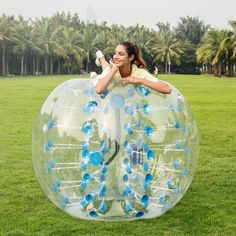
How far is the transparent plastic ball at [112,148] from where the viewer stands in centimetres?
377

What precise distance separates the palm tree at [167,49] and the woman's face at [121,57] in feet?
188

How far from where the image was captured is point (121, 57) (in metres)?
3.86

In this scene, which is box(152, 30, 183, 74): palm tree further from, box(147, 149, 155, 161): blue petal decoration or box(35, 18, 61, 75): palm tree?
box(147, 149, 155, 161): blue petal decoration

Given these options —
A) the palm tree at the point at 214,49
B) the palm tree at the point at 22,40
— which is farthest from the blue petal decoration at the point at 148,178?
the palm tree at the point at 214,49

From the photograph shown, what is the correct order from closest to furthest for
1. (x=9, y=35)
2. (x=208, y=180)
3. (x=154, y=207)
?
(x=154, y=207) < (x=208, y=180) < (x=9, y=35)

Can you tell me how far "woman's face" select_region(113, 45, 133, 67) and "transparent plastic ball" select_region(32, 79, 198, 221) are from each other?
0.52ft

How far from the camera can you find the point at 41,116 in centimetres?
398

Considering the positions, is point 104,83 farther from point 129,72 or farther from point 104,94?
point 129,72

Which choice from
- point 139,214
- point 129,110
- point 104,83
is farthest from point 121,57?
point 139,214

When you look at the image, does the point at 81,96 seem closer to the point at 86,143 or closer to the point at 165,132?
the point at 86,143

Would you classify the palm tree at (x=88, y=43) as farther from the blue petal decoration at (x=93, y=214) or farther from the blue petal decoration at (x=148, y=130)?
the blue petal decoration at (x=148, y=130)

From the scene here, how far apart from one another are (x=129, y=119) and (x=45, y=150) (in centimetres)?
66

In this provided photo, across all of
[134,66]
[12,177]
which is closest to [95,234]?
[134,66]

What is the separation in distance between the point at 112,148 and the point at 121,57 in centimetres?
66
